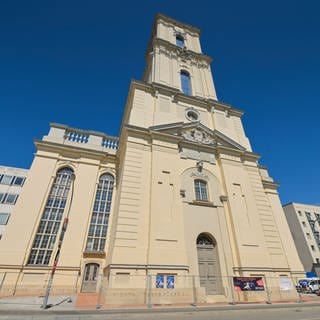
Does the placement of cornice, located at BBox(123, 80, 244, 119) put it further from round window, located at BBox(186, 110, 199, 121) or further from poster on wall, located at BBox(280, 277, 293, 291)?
poster on wall, located at BBox(280, 277, 293, 291)

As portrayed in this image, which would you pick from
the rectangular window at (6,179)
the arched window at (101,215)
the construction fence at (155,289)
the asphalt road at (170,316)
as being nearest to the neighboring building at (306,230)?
the construction fence at (155,289)

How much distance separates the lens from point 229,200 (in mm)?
15734

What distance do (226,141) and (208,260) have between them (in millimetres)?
10510

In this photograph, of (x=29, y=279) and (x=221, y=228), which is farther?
(x=221, y=228)

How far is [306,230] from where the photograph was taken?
155 ft

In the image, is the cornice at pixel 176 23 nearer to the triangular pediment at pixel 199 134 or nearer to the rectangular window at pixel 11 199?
the triangular pediment at pixel 199 134

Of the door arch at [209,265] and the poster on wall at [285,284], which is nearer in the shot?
the door arch at [209,265]

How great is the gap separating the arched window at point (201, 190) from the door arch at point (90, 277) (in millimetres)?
9222

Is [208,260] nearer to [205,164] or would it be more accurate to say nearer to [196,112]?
[205,164]

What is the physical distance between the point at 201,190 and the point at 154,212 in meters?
4.94

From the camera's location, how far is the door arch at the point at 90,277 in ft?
47.6

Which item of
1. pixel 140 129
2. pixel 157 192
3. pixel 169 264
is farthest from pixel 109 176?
pixel 169 264

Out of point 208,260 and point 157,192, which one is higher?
point 157,192

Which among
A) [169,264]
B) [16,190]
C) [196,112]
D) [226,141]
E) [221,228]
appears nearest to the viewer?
[169,264]
